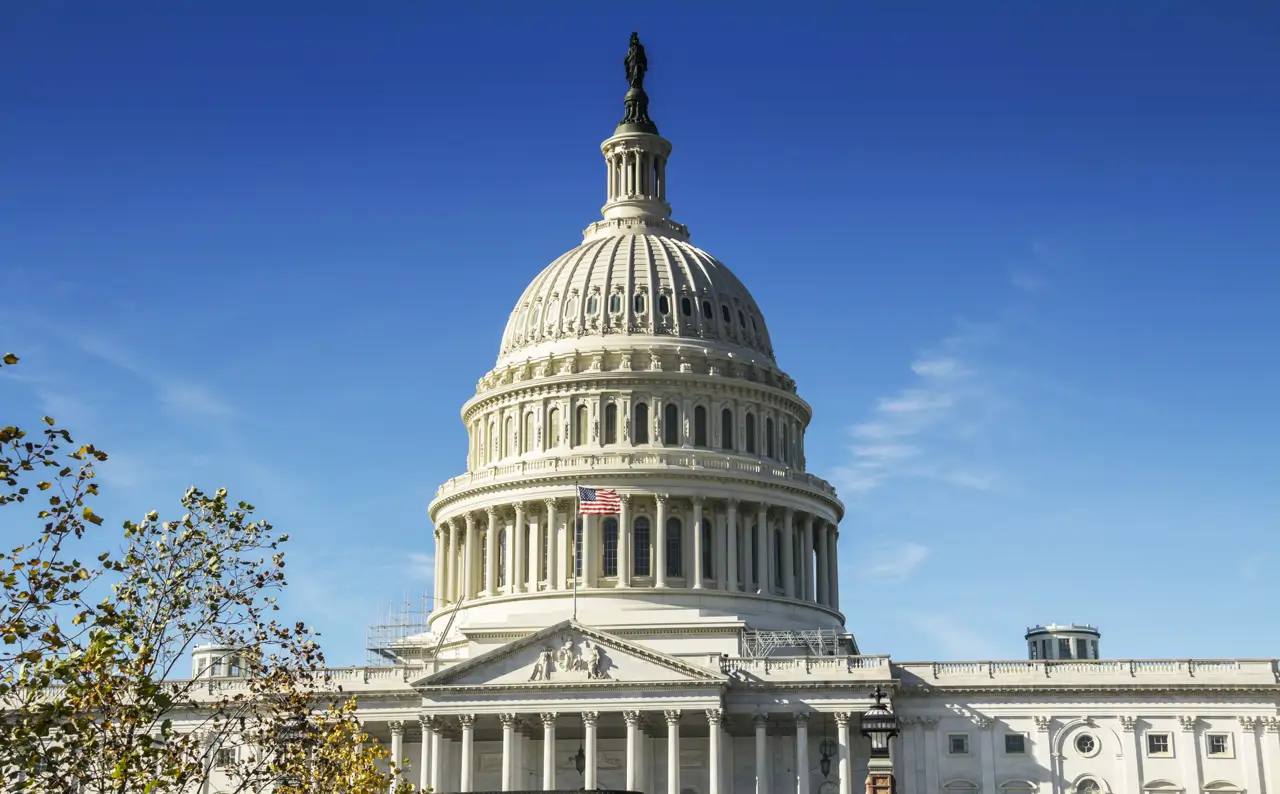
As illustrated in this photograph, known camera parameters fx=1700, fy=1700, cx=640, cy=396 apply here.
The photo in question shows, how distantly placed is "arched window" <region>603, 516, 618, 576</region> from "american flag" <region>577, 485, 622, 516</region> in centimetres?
446

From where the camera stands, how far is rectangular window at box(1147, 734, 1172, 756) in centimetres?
9331

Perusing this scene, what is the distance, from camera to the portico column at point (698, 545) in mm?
109000

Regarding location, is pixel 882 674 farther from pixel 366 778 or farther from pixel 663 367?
pixel 366 778

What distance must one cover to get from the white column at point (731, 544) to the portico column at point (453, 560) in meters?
19.2

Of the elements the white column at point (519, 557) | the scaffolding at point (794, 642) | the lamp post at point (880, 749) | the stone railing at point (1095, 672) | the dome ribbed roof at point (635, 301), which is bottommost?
the lamp post at point (880, 749)

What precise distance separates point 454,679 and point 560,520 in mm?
20430

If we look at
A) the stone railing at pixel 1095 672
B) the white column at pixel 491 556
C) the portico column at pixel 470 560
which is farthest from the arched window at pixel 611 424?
the stone railing at pixel 1095 672

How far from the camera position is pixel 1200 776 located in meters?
92.3

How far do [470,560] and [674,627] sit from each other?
1792 cm

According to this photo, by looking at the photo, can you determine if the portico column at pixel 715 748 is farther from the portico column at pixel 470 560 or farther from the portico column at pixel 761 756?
the portico column at pixel 470 560

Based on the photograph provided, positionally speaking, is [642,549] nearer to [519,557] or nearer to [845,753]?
[519,557]

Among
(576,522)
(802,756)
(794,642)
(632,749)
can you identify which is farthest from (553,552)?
(802,756)

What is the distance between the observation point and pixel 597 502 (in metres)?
106

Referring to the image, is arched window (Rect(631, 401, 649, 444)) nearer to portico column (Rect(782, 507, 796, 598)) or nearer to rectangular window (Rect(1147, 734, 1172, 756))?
portico column (Rect(782, 507, 796, 598))
